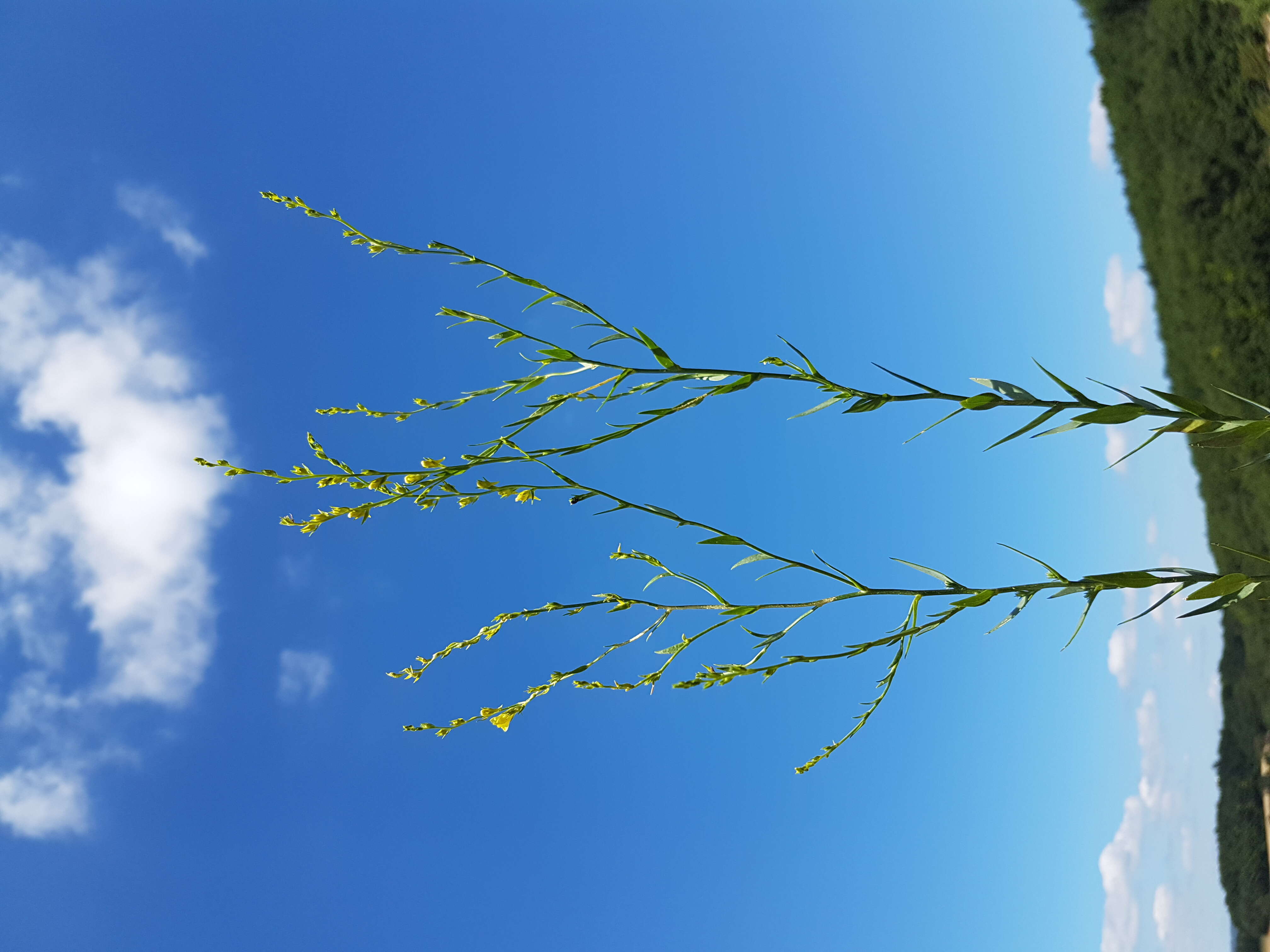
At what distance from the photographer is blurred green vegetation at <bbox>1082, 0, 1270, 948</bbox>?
9812 millimetres

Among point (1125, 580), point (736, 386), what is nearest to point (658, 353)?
point (736, 386)

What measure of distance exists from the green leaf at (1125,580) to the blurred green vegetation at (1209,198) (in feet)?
35.5

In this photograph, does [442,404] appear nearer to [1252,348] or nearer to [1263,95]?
[1263,95]

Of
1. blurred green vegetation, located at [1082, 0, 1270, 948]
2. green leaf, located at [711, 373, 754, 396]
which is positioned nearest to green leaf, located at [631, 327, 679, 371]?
green leaf, located at [711, 373, 754, 396]

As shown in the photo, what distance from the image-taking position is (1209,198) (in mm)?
10742

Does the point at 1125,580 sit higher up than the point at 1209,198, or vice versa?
the point at 1209,198

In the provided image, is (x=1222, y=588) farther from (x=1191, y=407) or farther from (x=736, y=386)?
(x=736, y=386)

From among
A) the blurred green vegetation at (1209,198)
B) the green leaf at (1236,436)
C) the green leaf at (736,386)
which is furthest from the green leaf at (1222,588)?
the blurred green vegetation at (1209,198)

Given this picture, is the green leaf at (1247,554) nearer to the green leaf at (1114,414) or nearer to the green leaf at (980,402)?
the green leaf at (1114,414)

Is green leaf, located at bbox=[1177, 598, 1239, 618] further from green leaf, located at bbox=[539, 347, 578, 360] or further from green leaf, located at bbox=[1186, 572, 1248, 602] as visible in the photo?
green leaf, located at bbox=[539, 347, 578, 360]

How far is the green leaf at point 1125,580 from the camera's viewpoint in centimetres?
111

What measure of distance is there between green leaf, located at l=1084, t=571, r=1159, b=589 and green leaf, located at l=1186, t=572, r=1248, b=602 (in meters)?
0.05

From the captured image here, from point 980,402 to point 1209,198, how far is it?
42.4 feet

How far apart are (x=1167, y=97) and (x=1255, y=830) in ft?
45.6
